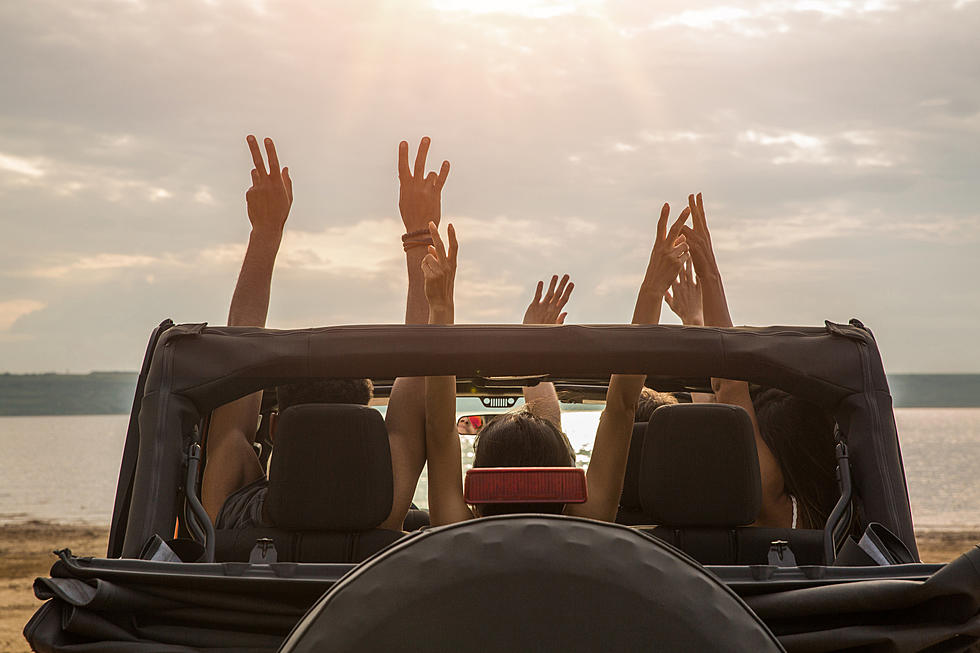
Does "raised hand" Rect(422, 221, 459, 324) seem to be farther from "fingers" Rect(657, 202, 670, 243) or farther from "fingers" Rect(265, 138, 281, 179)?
"fingers" Rect(265, 138, 281, 179)

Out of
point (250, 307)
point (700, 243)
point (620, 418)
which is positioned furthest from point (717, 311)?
point (250, 307)

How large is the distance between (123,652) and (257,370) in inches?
38.9

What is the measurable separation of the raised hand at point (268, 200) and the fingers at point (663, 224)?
71.5 inches

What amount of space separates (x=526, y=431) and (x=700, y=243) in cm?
161

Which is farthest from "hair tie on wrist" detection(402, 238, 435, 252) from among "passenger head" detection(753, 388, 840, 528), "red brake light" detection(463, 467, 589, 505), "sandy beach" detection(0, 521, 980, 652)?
"sandy beach" detection(0, 521, 980, 652)

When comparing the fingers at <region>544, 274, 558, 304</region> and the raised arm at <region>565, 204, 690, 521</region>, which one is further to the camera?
the fingers at <region>544, 274, 558, 304</region>

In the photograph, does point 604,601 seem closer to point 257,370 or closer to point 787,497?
point 257,370

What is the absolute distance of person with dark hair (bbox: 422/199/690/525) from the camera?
10.2 feet

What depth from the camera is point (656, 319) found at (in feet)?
11.2

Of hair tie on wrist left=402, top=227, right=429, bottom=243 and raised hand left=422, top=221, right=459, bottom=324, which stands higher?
hair tie on wrist left=402, top=227, right=429, bottom=243

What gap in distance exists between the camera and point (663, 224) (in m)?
3.41

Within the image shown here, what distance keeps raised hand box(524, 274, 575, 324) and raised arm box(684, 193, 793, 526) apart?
4.40 feet

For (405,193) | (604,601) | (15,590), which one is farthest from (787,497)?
(15,590)

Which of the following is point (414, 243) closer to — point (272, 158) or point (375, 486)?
point (272, 158)
